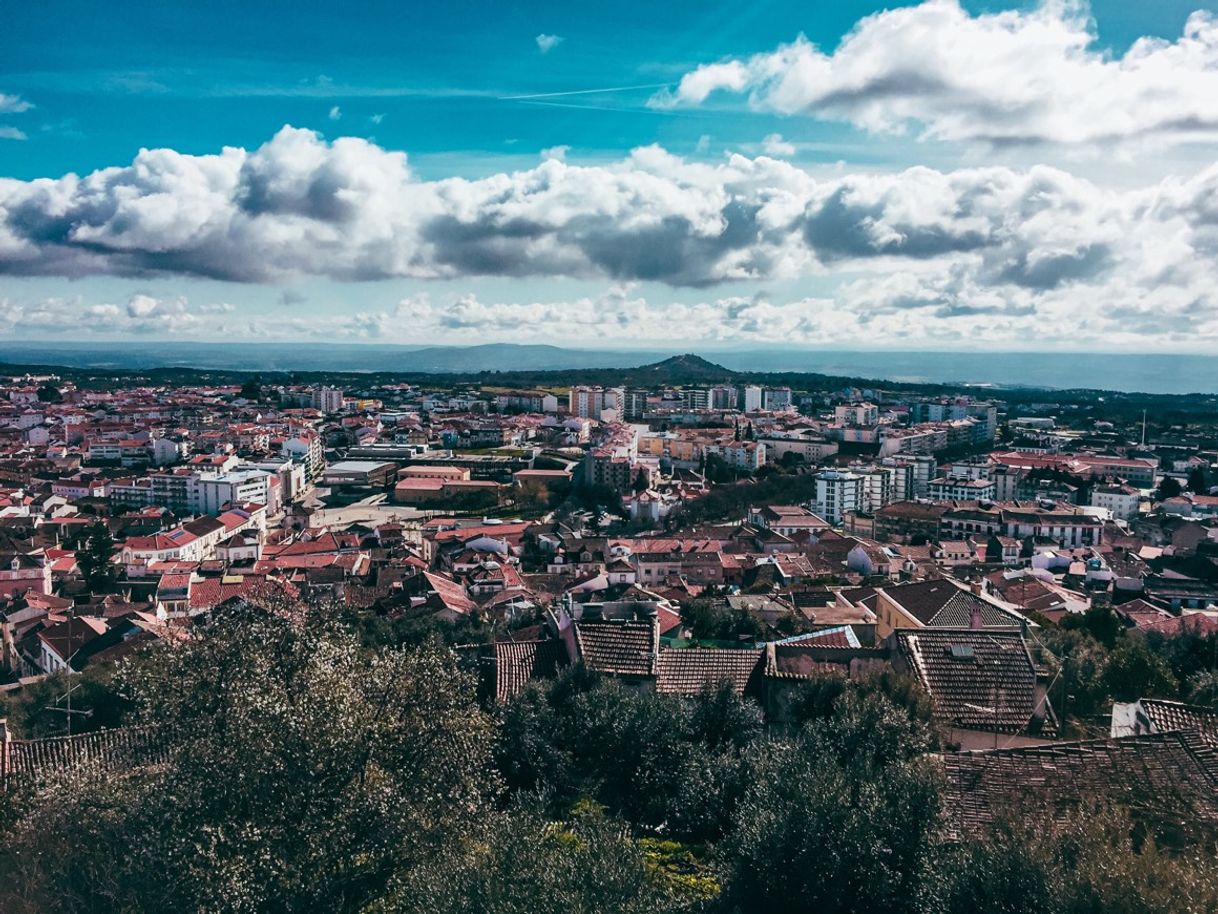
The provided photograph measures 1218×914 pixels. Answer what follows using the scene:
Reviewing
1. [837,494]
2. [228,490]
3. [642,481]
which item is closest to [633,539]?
[642,481]

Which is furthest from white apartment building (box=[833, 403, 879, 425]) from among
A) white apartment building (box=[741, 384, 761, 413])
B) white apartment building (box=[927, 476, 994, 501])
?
white apartment building (box=[927, 476, 994, 501])

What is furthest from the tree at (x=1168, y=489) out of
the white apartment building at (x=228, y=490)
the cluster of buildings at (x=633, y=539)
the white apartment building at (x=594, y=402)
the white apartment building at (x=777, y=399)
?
the white apartment building at (x=777, y=399)

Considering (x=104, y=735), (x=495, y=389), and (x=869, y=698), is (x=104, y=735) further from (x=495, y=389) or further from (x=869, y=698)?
(x=495, y=389)

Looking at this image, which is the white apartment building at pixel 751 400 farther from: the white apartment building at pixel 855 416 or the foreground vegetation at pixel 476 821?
the foreground vegetation at pixel 476 821

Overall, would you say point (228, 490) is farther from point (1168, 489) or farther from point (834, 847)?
point (1168, 489)

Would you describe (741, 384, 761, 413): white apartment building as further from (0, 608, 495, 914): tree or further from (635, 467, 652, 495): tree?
(0, 608, 495, 914): tree

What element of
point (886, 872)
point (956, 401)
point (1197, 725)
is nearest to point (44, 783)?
point (886, 872)
